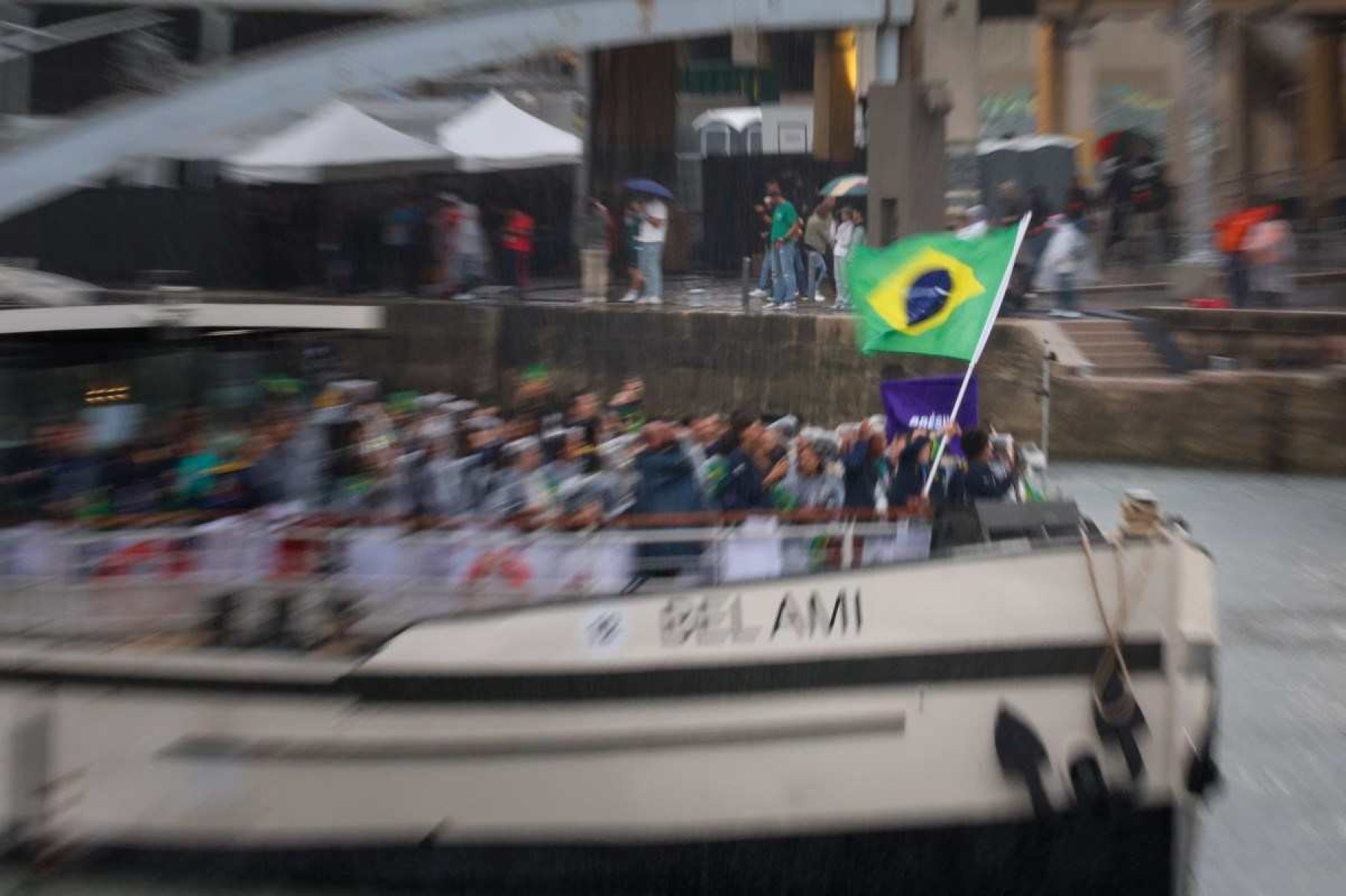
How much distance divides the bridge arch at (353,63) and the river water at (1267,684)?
643cm

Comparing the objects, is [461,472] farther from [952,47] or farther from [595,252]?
[952,47]

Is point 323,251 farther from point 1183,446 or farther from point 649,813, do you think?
point 649,813

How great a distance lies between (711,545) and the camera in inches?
247

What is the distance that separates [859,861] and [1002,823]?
522 millimetres

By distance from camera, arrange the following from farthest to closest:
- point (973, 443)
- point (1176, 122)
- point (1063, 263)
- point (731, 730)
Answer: point (1176, 122), point (1063, 263), point (973, 443), point (731, 730)

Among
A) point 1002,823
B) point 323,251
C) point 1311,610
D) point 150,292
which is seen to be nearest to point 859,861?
point 1002,823

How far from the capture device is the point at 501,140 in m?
19.8

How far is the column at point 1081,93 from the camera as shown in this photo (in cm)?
2891

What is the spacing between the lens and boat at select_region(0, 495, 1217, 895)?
5.80 meters

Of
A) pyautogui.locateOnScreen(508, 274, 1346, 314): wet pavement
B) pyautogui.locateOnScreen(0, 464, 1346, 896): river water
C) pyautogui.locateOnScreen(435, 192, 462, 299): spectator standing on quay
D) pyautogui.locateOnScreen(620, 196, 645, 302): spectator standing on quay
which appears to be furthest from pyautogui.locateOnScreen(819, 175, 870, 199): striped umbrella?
pyautogui.locateOnScreen(0, 464, 1346, 896): river water

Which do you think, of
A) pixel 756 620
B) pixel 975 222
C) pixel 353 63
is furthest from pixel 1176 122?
pixel 756 620

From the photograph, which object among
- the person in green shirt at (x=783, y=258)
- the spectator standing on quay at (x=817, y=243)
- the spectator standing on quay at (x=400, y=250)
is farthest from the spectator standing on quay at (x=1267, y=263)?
the spectator standing on quay at (x=400, y=250)

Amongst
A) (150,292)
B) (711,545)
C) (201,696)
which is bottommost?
(201,696)

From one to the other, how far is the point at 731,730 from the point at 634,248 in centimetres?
1433
